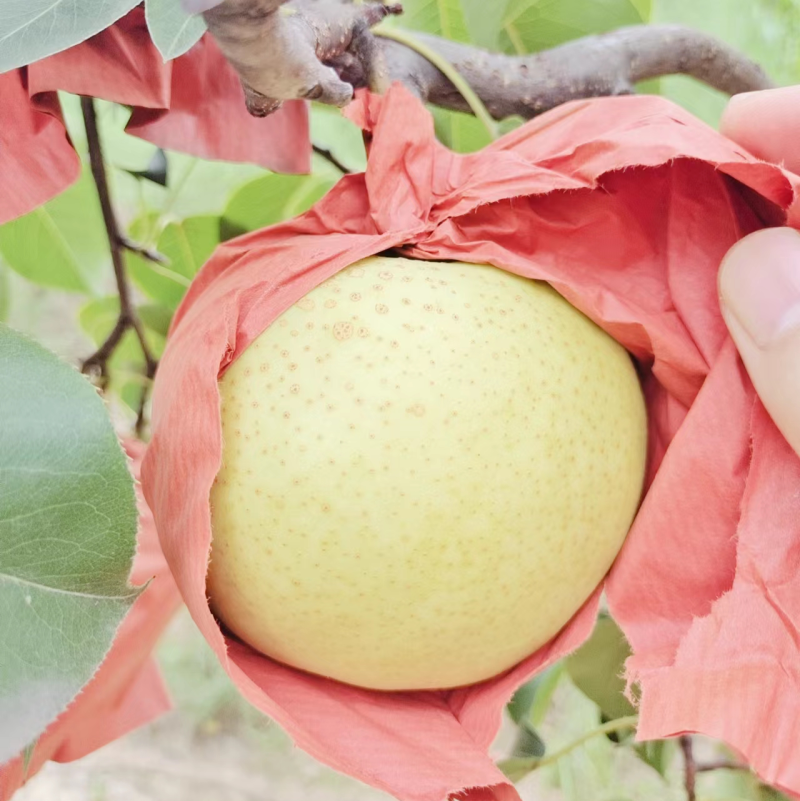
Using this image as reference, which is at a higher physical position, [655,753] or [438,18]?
[438,18]

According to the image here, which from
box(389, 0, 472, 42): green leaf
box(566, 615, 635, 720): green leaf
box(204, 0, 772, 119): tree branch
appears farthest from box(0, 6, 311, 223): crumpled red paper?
box(566, 615, 635, 720): green leaf

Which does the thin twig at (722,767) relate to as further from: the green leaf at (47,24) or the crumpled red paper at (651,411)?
the green leaf at (47,24)

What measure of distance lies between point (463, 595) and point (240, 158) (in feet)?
0.75

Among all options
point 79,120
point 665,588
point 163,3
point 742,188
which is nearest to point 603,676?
point 665,588

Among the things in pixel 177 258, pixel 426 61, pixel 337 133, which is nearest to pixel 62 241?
Result: pixel 177 258

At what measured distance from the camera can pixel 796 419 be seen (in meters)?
0.31

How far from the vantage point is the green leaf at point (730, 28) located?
690mm

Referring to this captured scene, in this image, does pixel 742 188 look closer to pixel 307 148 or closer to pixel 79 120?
pixel 307 148

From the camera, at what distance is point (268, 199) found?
56 centimetres

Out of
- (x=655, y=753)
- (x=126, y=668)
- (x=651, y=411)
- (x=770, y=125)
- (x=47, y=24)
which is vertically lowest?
(x=655, y=753)

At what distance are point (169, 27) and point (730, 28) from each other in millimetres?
592

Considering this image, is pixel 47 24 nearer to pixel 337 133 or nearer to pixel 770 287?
pixel 770 287

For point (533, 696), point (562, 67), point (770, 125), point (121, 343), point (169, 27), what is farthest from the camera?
point (121, 343)

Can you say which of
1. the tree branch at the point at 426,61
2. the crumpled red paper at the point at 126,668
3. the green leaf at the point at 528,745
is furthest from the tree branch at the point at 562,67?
the green leaf at the point at 528,745
